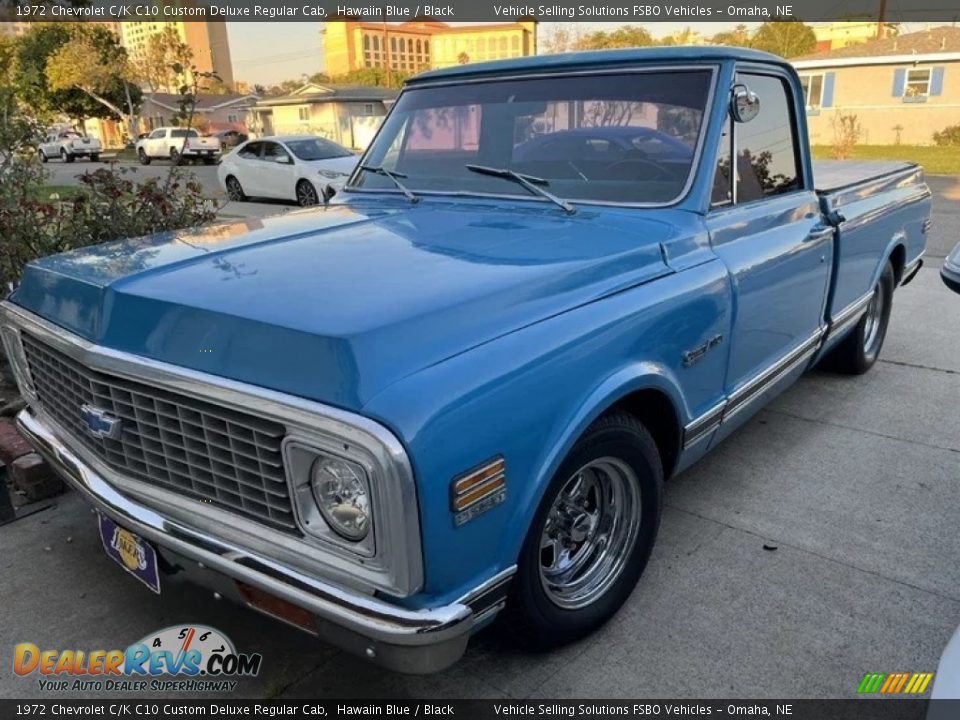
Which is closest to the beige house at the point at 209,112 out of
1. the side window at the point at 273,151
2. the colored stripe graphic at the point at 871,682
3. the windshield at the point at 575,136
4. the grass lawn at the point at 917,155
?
the side window at the point at 273,151

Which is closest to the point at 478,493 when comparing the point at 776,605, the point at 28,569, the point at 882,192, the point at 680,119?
the point at 776,605

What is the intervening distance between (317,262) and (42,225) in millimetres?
3181

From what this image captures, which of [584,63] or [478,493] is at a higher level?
[584,63]

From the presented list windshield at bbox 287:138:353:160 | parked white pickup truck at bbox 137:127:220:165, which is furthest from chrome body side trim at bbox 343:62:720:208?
parked white pickup truck at bbox 137:127:220:165

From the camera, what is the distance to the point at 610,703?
2232 millimetres

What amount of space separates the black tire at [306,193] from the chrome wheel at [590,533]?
12297mm

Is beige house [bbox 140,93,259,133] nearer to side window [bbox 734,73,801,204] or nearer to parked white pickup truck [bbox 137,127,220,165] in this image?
parked white pickup truck [bbox 137,127,220,165]

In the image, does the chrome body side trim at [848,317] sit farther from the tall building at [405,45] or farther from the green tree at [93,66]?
the tall building at [405,45]

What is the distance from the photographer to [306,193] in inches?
566

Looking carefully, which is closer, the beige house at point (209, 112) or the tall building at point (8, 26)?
the tall building at point (8, 26)

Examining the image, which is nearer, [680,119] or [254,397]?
[254,397]

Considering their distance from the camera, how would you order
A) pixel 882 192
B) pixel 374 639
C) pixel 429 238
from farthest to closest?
pixel 882 192 < pixel 429 238 < pixel 374 639

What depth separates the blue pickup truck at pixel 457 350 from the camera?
67.7 inches

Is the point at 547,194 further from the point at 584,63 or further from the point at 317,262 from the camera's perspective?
the point at 317,262
